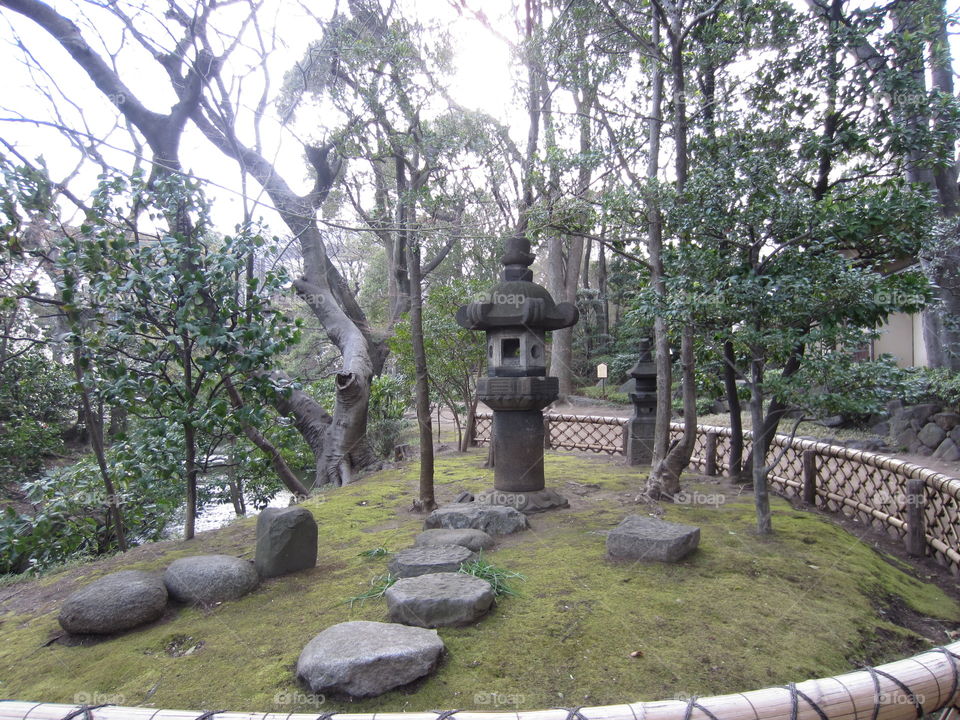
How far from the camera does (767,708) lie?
202 cm

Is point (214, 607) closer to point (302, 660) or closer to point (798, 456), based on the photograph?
point (302, 660)

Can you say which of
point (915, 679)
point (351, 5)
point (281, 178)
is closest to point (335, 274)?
point (281, 178)

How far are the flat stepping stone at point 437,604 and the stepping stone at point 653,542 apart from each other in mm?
1471

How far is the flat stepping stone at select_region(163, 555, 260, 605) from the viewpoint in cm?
393

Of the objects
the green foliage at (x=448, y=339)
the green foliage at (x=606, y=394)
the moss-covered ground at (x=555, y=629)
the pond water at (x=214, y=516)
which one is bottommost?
the pond water at (x=214, y=516)

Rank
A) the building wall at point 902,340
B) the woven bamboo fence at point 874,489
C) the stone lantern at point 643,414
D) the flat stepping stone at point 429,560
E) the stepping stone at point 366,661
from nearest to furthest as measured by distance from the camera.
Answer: the stepping stone at point 366,661
the flat stepping stone at point 429,560
the woven bamboo fence at point 874,489
the stone lantern at point 643,414
the building wall at point 902,340

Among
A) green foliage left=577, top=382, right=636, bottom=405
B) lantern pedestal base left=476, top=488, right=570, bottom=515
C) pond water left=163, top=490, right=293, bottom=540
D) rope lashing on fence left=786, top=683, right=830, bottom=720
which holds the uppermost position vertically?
green foliage left=577, top=382, right=636, bottom=405

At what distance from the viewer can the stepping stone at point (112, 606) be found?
3.54 m

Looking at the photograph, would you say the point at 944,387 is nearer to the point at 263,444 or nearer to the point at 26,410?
the point at 263,444

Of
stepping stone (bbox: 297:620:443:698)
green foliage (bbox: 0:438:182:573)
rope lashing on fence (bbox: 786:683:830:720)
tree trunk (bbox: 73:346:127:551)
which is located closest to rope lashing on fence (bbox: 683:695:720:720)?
rope lashing on fence (bbox: 786:683:830:720)

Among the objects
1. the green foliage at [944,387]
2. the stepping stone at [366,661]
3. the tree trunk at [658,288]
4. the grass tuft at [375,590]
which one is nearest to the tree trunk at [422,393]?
the grass tuft at [375,590]

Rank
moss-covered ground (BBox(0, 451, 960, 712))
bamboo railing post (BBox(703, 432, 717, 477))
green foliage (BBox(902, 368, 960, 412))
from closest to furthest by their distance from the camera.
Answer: moss-covered ground (BBox(0, 451, 960, 712)), bamboo railing post (BBox(703, 432, 717, 477)), green foliage (BBox(902, 368, 960, 412))

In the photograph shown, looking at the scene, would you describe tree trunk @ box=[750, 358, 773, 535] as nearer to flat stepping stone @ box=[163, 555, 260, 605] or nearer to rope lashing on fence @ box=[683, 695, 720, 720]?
rope lashing on fence @ box=[683, 695, 720, 720]

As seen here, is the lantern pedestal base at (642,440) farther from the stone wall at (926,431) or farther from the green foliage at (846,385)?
the stone wall at (926,431)
